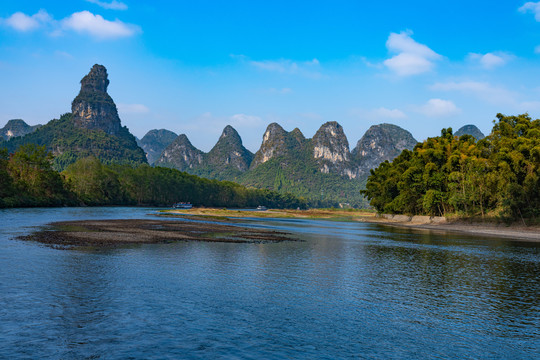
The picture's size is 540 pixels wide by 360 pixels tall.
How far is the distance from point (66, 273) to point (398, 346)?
17.6 meters

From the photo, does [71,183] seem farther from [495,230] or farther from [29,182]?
[495,230]

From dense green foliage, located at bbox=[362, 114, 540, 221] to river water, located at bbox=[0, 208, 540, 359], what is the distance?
1783 inches

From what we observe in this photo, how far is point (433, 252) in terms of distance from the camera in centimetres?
4056

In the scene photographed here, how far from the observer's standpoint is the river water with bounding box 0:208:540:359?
41.5 ft

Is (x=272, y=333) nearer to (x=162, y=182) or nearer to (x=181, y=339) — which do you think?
(x=181, y=339)

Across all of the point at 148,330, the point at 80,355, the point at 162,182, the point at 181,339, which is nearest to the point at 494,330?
the point at 181,339

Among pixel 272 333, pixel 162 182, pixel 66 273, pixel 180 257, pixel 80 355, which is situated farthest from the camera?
pixel 162 182

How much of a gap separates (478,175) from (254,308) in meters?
75.9

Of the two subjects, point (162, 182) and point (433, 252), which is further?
point (162, 182)

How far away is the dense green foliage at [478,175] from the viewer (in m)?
69.0

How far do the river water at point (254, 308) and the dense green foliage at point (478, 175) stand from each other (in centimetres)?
4528

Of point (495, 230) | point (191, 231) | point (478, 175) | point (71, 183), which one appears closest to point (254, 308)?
point (191, 231)

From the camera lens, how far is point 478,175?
79688mm

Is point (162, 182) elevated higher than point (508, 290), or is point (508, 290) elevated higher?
point (162, 182)
